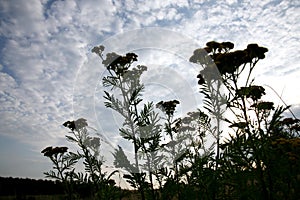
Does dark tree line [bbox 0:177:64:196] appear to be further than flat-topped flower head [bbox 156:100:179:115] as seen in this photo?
Yes

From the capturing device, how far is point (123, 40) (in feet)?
22.4

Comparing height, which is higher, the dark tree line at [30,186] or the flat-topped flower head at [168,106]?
the flat-topped flower head at [168,106]

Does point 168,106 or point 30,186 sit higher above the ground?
point 168,106

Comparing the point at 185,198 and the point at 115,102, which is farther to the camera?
the point at 115,102

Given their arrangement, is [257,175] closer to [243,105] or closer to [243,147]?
[243,147]

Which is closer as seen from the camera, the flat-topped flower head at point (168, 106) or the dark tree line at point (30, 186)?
the flat-topped flower head at point (168, 106)

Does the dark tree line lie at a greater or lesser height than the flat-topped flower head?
lesser

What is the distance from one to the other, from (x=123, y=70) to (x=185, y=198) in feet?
10.8

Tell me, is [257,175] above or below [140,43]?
below

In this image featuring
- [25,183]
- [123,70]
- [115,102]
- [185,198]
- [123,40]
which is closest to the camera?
[185,198]

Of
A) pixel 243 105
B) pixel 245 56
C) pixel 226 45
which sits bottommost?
pixel 243 105

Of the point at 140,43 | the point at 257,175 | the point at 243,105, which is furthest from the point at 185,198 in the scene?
the point at 140,43

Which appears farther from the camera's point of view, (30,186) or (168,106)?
(30,186)

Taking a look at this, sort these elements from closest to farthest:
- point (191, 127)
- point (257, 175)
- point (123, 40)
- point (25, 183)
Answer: point (257, 175) → point (123, 40) → point (191, 127) → point (25, 183)
